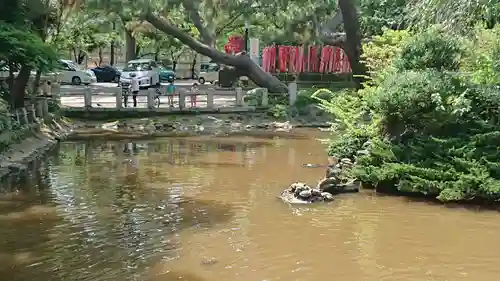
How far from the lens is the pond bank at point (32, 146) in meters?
15.0

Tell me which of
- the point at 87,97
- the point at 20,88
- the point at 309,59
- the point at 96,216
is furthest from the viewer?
the point at 309,59

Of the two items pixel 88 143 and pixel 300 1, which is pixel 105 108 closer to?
pixel 88 143

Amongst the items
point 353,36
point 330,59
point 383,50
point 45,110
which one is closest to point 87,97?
point 45,110

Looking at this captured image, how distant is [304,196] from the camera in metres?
11.7

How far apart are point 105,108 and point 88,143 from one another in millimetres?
6033

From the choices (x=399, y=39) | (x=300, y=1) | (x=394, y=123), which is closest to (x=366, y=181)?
(x=394, y=123)

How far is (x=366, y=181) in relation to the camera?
41.9ft

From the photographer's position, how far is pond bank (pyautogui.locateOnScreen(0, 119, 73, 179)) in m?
15.0

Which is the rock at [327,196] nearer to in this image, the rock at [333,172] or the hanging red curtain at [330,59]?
the rock at [333,172]

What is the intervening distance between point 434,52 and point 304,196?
15.7 ft

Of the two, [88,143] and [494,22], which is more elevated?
[494,22]

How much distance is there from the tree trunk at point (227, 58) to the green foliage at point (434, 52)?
15425mm

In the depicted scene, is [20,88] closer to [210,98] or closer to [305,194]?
[210,98]

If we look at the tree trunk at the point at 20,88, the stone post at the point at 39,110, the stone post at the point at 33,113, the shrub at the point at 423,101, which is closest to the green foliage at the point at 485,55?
the shrub at the point at 423,101
